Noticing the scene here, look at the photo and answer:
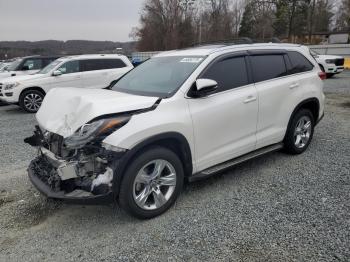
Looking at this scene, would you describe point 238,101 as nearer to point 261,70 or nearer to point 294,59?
point 261,70

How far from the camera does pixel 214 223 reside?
10.9 ft

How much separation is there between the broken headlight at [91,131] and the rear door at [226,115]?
3.11 ft

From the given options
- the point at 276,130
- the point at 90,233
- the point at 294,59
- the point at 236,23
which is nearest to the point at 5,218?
the point at 90,233

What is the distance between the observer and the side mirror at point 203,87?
11.5 ft

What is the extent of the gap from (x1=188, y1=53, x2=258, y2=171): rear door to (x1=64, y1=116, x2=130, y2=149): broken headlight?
95 centimetres

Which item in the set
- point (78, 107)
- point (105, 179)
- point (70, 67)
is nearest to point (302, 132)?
point (105, 179)

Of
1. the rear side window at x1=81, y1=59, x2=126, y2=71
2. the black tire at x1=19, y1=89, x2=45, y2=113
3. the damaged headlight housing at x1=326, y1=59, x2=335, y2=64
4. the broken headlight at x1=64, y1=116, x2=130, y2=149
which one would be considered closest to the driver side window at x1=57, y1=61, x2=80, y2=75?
the rear side window at x1=81, y1=59, x2=126, y2=71

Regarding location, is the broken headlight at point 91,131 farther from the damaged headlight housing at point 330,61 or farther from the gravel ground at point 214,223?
the damaged headlight housing at point 330,61

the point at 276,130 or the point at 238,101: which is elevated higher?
the point at 238,101

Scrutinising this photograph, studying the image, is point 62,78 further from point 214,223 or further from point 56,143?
point 214,223

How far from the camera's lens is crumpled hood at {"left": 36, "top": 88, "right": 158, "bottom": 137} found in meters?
3.11

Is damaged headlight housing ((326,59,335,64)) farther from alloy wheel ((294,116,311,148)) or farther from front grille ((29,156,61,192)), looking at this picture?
front grille ((29,156,61,192))

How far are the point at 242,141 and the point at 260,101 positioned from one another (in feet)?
2.03

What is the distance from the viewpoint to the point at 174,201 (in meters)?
3.61
